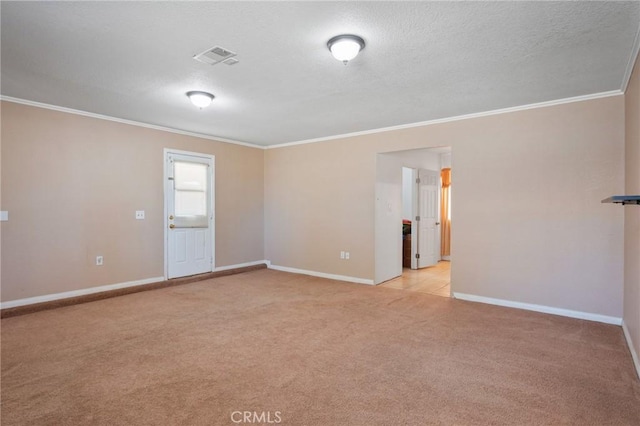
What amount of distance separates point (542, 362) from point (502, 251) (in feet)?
5.96

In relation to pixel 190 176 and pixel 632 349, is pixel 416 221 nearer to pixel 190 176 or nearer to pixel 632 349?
pixel 632 349

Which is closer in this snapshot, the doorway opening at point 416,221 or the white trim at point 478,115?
the white trim at point 478,115

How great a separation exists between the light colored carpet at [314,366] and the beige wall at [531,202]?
42cm

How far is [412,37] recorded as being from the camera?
255 centimetres

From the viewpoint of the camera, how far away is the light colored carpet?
219 cm

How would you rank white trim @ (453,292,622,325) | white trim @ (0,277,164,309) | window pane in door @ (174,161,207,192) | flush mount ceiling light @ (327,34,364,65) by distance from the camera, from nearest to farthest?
flush mount ceiling light @ (327,34,364,65) → white trim @ (453,292,622,325) → white trim @ (0,277,164,309) → window pane in door @ (174,161,207,192)

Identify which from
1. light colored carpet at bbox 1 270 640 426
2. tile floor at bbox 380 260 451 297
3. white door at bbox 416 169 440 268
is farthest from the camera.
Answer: white door at bbox 416 169 440 268

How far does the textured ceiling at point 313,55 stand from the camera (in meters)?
2.24

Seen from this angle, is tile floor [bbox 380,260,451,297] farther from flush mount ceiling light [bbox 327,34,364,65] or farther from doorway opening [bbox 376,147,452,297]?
flush mount ceiling light [bbox 327,34,364,65]

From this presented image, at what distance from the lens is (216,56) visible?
9.46 feet

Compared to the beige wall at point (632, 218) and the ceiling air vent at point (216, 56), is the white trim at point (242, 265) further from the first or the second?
the beige wall at point (632, 218)

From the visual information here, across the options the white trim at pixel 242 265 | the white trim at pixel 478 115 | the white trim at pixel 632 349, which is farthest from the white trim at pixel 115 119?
the white trim at pixel 632 349

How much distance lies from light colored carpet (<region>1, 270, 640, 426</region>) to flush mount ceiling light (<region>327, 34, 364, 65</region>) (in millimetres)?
2494

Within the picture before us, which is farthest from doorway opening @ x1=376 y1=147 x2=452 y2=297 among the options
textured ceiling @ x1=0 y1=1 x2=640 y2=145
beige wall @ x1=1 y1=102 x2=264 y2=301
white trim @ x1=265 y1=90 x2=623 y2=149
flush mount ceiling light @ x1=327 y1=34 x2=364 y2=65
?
beige wall @ x1=1 y1=102 x2=264 y2=301
